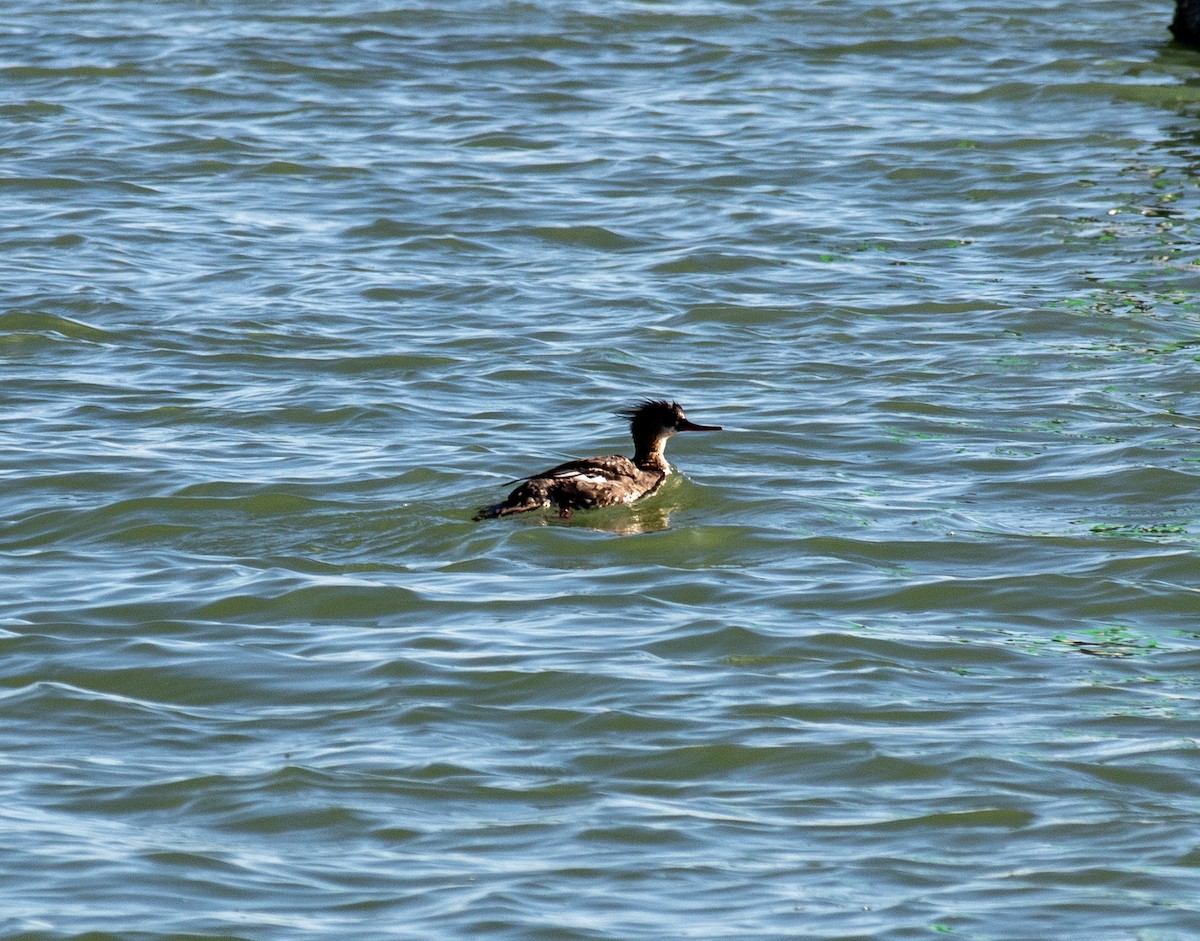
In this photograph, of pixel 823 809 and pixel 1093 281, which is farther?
pixel 1093 281

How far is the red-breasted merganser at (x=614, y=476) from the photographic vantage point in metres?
10.1

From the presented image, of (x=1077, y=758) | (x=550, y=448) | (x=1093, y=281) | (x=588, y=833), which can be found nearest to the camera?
(x=588, y=833)

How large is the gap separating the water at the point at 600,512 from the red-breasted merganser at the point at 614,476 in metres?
0.15

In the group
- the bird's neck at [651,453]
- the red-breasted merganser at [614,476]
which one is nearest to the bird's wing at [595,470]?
the red-breasted merganser at [614,476]

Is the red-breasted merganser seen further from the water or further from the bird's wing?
the water

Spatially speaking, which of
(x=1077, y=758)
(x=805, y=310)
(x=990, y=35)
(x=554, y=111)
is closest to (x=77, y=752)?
(x=1077, y=758)

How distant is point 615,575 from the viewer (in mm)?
9531

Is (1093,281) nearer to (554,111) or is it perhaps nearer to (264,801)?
(554,111)

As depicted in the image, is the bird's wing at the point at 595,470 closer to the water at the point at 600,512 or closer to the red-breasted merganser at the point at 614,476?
the red-breasted merganser at the point at 614,476

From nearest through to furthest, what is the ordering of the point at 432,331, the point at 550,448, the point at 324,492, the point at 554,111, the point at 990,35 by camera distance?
the point at 324,492
the point at 550,448
the point at 432,331
the point at 554,111
the point at 990,35

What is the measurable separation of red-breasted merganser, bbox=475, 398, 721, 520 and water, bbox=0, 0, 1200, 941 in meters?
0.15

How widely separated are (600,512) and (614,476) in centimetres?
21

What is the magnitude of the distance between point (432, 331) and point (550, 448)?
8.11ft

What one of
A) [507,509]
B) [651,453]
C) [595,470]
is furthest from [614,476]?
[507,509]
